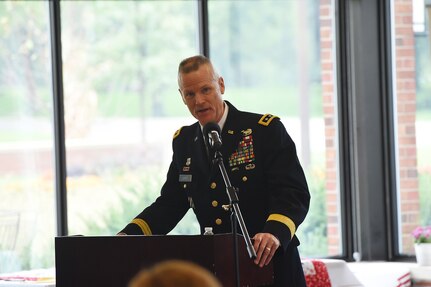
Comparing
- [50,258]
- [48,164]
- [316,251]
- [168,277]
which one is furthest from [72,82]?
[168,277]

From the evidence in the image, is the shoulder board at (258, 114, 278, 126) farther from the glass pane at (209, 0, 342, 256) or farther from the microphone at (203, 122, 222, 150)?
the glass pane at (209, 0, 342, 256)

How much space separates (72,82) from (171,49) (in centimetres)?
70

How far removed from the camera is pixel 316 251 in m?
6.78

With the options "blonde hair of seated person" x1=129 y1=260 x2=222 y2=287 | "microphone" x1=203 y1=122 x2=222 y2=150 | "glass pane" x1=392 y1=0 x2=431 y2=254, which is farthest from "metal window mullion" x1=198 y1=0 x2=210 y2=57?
"blonde hair of seated person" x1=129 y1=260 x2=222 y2=287

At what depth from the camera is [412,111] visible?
22.1ft

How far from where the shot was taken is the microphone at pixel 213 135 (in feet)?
9.12

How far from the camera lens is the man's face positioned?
3.15 meters

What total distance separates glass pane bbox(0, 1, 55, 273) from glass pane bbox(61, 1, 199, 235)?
0.47ft

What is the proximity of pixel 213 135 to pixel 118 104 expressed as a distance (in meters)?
3.33

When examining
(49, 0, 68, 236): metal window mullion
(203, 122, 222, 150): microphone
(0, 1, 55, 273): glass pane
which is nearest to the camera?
(203, 122, 222, 150): microphone

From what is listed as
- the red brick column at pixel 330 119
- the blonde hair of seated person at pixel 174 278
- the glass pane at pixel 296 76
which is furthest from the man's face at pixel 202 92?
the red brick column at pixel 330 119

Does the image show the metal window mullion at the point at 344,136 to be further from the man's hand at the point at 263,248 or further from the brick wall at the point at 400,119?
the man's hand at the point at 263,248

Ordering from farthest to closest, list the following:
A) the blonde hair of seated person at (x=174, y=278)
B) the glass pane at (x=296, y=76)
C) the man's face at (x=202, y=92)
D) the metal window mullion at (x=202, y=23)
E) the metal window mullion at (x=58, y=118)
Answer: the glass pane at (x=296, y=76) → the metal window mullion at (x=202, y=23) → the metal window mullion at (x=58, y=118) → the man's face at (x=202, y=92) → the blonde hair of seated person at (x=174, y=278)

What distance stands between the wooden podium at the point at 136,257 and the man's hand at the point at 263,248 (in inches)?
1.0
